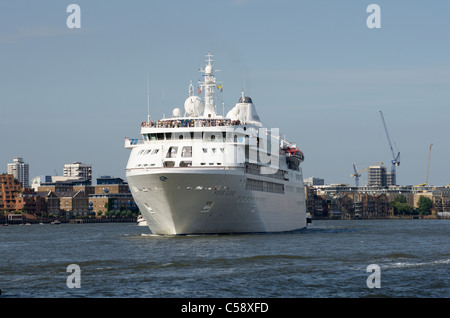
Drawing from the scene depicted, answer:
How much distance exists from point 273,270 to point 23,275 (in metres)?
14.0

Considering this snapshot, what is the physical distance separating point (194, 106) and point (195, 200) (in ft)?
53.7

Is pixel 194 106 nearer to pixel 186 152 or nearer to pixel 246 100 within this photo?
pixel 186 152

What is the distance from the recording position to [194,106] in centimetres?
8238

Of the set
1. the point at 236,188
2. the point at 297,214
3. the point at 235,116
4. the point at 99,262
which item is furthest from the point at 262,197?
the point at 99,262

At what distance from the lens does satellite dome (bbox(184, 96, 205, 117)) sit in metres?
82.4

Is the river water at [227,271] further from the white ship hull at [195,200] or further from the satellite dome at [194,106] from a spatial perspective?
the satellite dome at [194,106]

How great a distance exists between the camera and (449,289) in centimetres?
3653

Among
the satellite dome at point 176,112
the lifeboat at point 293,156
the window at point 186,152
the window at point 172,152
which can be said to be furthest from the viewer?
the lifeboat at point 293,156

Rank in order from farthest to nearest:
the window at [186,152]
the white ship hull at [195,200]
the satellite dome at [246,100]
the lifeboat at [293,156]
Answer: the satellite dome at [246,100] → the lifeboat at [293,156] → the window at [186,152] → the white ship hull at [195,200]

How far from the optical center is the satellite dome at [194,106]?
82.4 meters

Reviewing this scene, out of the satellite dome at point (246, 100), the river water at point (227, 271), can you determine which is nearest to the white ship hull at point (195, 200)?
the river water at point (227, 271)

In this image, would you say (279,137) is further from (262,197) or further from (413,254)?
(413,254)
